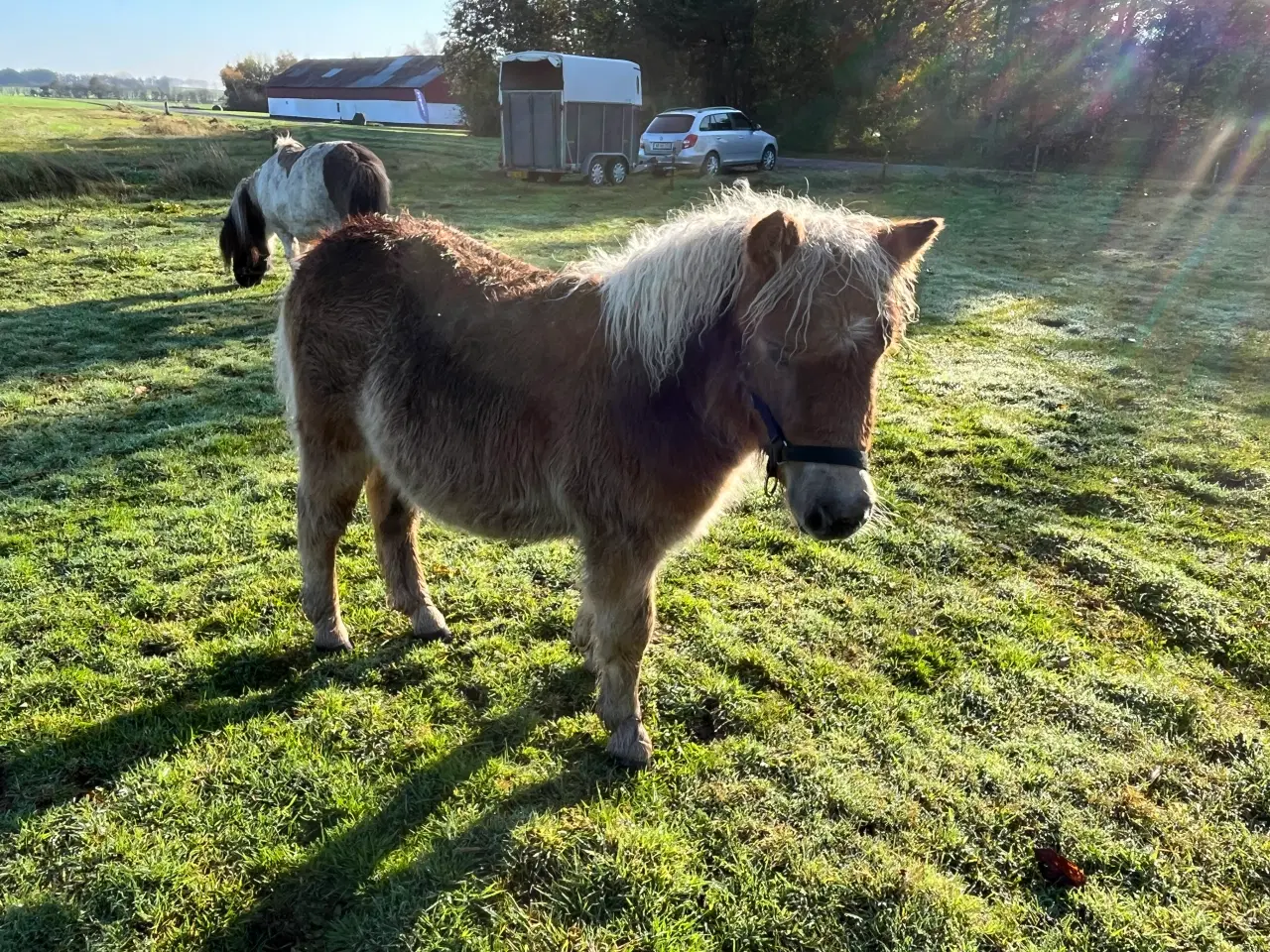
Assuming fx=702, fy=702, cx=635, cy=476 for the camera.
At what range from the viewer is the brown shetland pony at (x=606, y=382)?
2.25 m

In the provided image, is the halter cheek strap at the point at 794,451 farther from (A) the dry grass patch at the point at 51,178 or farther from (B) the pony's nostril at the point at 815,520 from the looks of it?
(A) the dry grass patch at the point at 51,178

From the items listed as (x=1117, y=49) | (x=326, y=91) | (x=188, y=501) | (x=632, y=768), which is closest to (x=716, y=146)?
(x=1117, y=49)

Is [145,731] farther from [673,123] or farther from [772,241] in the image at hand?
[673,123]

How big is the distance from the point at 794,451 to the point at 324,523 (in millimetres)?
2518

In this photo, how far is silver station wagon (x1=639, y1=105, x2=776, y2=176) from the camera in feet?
73.9

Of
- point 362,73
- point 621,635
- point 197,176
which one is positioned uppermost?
point 362,73

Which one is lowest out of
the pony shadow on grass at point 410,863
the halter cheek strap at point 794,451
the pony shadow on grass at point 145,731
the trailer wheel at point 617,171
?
the pony shadow on grass at point 410,863

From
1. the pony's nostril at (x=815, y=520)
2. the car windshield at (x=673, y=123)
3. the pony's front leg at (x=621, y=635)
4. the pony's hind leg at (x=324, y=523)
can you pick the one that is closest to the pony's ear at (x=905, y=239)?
the pony's nostril at (x=815, y=520)

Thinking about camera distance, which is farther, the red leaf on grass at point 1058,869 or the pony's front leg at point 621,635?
the pony's front leg at point 621,635

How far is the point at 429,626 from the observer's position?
3828 mm

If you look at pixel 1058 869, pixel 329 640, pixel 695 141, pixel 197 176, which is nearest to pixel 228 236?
pixel 329 640

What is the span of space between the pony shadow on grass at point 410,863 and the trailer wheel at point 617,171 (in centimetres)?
2150

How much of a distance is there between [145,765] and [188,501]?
2.49m

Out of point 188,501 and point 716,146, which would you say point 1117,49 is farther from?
point 188,501
